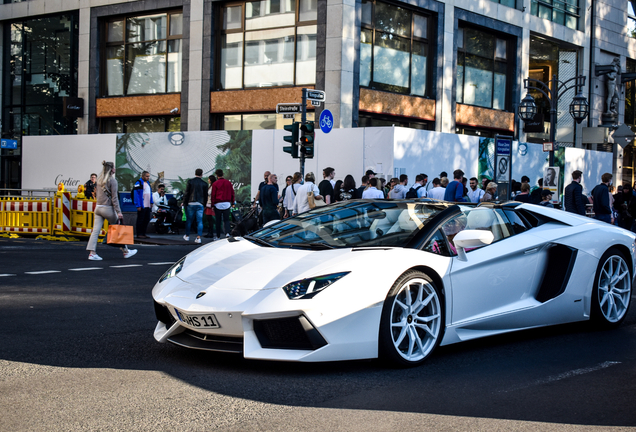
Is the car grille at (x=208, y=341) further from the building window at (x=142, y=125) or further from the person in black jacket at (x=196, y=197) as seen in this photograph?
the building window at (x=142, y=125)

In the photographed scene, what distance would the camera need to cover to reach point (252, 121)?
26.8 meters

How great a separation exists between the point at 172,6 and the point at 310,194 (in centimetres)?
1576

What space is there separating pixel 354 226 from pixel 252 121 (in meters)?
21.5

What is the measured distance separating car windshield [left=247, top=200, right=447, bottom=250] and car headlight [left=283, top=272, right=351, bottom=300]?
2.09ft

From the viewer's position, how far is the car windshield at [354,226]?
541 cm

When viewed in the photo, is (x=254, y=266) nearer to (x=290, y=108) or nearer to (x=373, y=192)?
(x=373, y=192)

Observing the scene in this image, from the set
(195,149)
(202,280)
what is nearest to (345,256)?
(202,280)

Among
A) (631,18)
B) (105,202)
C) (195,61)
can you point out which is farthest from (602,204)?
(631,18)

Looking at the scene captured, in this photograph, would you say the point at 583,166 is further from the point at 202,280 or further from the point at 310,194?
the point at 202,280

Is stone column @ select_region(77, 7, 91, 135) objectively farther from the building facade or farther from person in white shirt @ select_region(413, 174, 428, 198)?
person in white shirt @ select_region(413, 174, 428, 198)

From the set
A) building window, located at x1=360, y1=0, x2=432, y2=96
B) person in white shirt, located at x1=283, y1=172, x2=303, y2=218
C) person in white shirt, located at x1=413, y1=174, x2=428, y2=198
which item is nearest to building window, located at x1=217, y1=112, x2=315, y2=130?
building window, located at x1=360, y1=0, x2=432, y2=96

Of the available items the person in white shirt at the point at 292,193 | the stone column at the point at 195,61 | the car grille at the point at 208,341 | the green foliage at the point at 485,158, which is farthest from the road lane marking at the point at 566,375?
the stone column at the point at 195,61

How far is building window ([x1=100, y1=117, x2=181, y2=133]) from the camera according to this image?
2866 centimetres

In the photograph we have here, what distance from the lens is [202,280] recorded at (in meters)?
5.09
